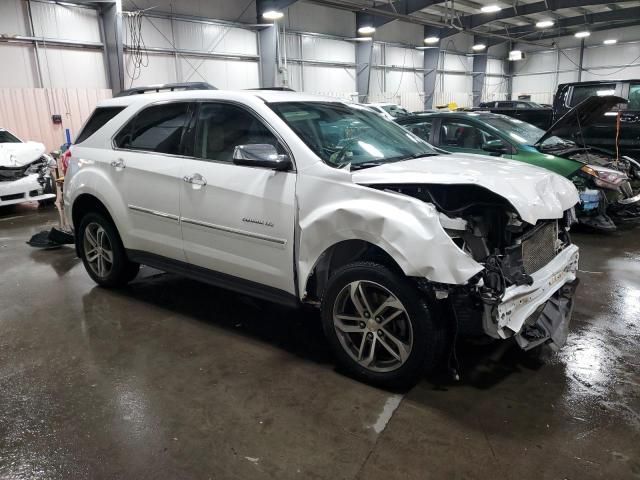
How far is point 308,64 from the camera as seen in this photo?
55.9 ft

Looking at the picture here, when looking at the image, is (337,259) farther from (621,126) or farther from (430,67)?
(430,67)

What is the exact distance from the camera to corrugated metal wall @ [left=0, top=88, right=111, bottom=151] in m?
10.8

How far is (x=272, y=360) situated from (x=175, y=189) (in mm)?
1415

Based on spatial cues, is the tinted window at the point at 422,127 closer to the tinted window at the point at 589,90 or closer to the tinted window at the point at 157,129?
the tinted window at the point at 589,90

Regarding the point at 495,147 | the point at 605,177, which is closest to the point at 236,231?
the point at 495,147

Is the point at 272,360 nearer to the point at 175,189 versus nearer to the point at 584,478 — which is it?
the point at 175,189

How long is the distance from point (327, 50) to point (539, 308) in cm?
1650

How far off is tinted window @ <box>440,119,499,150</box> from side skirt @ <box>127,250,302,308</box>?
14.3 feet

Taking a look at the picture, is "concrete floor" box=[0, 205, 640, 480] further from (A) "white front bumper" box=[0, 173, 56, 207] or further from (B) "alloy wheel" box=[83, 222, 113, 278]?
(A) "white front bumper" box=[0, 173, 56, 207]

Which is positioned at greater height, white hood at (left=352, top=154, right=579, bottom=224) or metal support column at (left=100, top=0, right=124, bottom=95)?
metal support column at (left=100, top=0, right=124, bottom=95)

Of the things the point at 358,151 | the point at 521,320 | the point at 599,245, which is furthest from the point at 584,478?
Answer: the point at 599,245

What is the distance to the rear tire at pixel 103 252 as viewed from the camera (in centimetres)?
427

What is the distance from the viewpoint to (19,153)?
27.6ft

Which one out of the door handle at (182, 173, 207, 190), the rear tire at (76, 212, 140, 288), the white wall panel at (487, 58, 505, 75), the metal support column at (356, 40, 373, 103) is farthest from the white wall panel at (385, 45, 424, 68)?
the door handle at (182, 173, 207, 190)
